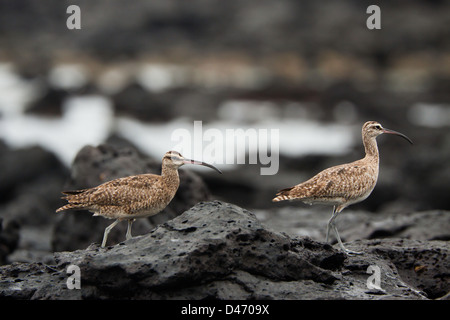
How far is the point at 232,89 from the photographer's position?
52500mm

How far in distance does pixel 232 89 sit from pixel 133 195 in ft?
142

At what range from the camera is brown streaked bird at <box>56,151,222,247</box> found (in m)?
9.66

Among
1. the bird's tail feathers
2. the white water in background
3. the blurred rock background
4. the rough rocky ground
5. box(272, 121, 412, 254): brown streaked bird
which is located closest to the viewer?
the rough rocky ground

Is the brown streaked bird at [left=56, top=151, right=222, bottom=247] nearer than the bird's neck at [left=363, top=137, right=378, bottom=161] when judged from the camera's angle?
Yes

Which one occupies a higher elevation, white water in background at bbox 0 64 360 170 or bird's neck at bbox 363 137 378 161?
bird's neck at bbox 363 137 378 161

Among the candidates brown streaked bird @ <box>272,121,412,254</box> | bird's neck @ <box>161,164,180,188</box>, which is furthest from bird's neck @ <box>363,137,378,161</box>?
bird's neck @ <box>161,164,180,188</box>

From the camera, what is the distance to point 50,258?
38.9 ft

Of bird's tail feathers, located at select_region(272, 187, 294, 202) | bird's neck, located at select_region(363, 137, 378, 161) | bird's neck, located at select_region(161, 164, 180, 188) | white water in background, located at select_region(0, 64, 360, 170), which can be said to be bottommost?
white water in background, located at select_region(0, 64, 360, 170)

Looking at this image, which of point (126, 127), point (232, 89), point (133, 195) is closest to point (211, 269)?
point (133, 195)

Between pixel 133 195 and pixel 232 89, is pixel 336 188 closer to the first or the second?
pixel 133 195

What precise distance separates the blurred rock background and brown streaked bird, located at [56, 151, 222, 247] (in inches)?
147

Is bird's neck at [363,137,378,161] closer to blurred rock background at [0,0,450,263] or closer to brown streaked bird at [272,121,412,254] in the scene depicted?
brown streaked bird at [272,121,412,254]

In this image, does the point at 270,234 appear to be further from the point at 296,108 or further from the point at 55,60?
the point at 55,60

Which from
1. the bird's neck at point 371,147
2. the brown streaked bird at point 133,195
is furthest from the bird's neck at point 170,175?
the bird's neck at point 371,147
